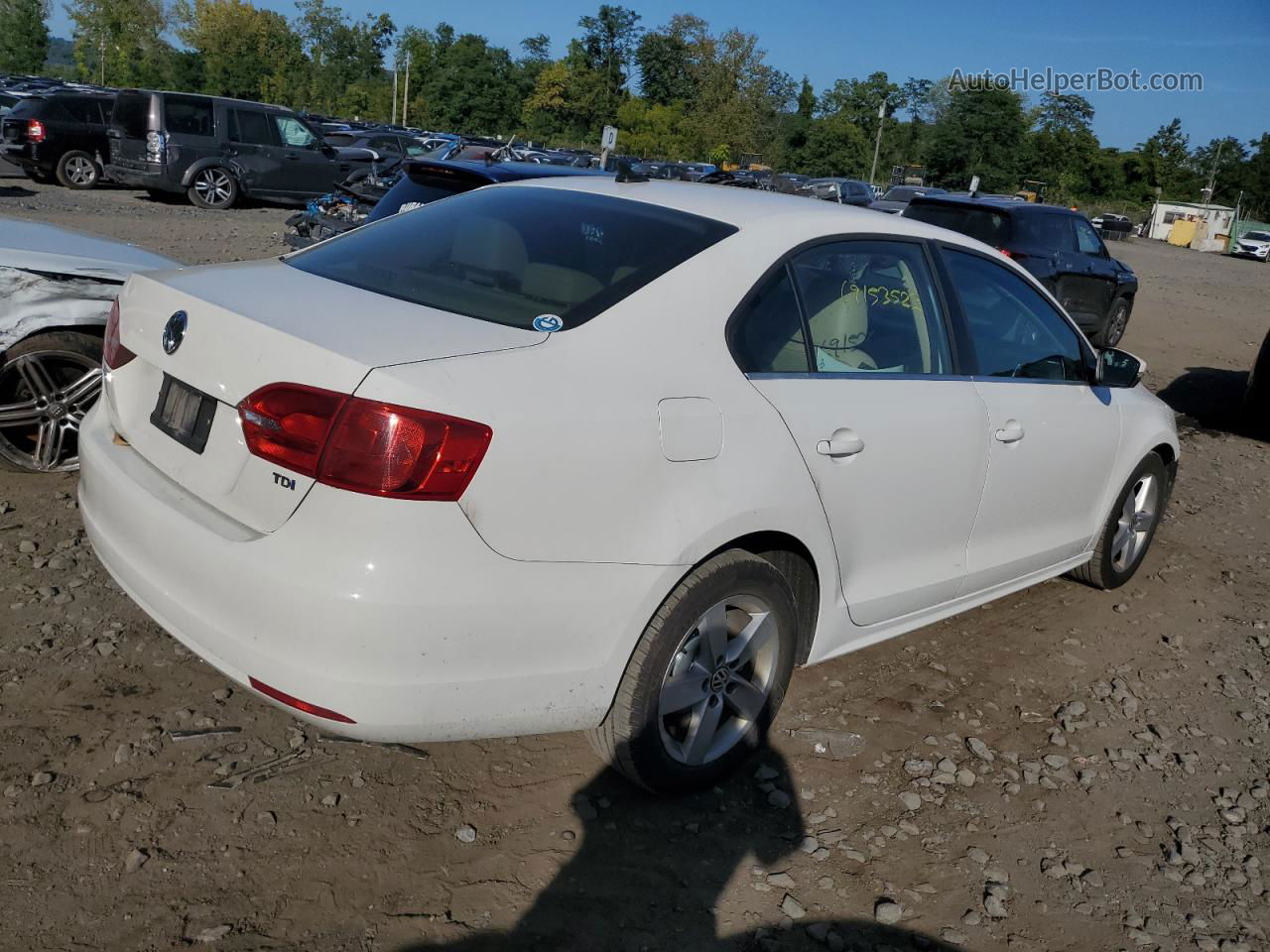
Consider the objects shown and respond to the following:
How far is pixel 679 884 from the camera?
287 cm

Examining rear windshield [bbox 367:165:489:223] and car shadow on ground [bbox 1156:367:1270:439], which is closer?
rear windshield [bbox 367:165:489:223]

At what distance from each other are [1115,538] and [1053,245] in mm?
8287

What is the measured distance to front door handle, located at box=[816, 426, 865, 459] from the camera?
3.19m

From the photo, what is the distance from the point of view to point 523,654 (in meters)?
2.59

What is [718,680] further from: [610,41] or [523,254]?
[610,41]

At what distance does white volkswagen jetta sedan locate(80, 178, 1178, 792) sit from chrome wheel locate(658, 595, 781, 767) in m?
0.01

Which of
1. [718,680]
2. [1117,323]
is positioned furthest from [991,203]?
[718,680]

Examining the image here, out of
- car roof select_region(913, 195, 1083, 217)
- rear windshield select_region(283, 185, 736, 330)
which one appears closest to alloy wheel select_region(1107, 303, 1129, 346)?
car roof select_region(913, 195, 1083, 217)

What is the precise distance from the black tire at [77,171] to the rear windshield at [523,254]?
753 inches

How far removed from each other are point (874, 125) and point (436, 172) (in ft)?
283

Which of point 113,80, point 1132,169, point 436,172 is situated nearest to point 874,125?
point 1132,169

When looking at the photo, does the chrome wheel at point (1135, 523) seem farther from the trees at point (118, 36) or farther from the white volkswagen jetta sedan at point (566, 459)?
the trees at point (118, 36)

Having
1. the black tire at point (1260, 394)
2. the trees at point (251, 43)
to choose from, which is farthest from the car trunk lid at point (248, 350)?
the trees at point (251, 43)

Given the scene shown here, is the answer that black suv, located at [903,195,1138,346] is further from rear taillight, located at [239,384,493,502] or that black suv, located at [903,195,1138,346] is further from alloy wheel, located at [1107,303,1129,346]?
rear taillight, located at [239,384,493,502]
